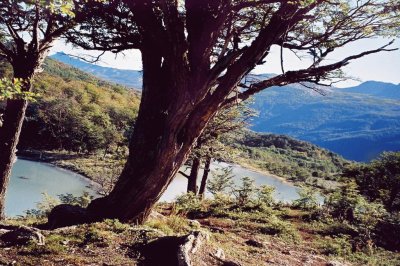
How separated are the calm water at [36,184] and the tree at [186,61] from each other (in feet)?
88.9

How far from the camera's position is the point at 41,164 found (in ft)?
176

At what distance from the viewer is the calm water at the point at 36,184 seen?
33278mm

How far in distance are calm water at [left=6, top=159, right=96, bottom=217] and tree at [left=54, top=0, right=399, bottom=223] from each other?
27094mm

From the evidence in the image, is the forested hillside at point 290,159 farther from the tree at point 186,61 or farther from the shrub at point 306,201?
the tree at point 186,61

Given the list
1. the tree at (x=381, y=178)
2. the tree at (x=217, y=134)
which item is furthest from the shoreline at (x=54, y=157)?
the tree at (x=217, y=134)

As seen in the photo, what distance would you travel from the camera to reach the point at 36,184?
4122 cm

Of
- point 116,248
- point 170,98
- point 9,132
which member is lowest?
point 116,248

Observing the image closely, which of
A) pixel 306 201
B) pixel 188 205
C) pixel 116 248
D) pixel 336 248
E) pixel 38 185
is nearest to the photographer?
pixel 116 248

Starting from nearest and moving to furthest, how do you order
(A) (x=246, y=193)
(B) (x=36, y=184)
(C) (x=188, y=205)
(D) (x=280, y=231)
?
(D) (x=280, y=231)
(C) (x=188, y=205)
(A) (x=246, y=193)
(B) (x=36, y=184)

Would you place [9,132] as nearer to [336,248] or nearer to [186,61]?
[186,61]

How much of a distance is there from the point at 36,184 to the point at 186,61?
40.5 metres

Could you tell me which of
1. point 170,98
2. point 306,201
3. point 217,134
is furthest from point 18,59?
point 306,201

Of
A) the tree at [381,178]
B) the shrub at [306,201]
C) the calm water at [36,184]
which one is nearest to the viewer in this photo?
the shrub at [306,201]

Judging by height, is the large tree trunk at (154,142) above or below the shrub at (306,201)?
above
